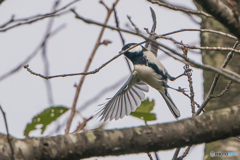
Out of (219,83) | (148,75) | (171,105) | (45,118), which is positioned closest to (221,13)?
(45,118)

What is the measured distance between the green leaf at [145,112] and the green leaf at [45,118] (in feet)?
1.83

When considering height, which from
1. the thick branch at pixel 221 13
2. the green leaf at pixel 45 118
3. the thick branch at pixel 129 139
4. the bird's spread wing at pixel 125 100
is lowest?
the bird's spread wing at pixel 125 100

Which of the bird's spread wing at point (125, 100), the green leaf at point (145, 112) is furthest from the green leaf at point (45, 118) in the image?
the bird's spread wing at point (125, 100)

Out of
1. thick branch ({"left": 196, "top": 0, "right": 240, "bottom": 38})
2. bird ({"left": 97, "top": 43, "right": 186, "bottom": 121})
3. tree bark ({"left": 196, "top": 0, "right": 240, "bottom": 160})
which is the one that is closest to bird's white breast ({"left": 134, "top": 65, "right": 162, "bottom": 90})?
bird ({"left": 97, "top": 43, "right": 186, "bottom": 121})

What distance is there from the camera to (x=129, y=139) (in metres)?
1.44

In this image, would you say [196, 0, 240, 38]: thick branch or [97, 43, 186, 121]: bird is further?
[97, 43, 186, 121]: bird

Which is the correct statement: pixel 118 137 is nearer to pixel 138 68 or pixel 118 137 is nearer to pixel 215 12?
pixel 215 12

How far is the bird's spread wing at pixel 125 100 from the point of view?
3.48 m

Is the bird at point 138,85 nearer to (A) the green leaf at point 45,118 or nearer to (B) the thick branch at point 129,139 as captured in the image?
(A) the green leaf at point 45,118

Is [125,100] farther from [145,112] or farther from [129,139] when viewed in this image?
[129,139]

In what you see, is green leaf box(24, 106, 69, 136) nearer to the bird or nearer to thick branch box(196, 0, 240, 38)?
the bird

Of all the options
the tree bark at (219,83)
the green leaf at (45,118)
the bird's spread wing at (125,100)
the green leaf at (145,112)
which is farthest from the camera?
the bird's spread wing at (125,100)

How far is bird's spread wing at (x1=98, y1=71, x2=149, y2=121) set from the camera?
3477mm

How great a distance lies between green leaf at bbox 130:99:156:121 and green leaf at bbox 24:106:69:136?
558 mm
